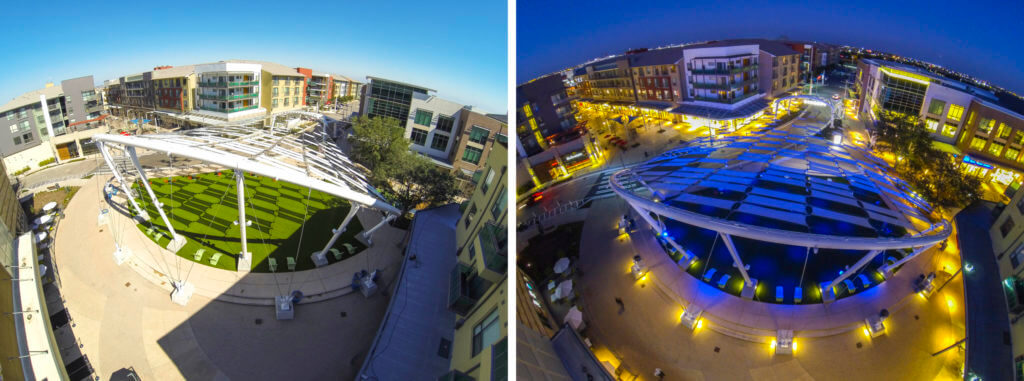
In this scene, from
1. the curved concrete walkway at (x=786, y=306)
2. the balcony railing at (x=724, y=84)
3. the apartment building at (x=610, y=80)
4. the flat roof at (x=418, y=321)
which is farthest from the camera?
the flat roof at (x=418, y=321)

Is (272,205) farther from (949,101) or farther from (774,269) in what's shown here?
(949,101)

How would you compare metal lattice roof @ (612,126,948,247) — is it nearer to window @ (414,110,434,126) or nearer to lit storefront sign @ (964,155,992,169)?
lit storefront sign @ (964,155,992,169)

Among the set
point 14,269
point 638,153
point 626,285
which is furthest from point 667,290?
point 14,269

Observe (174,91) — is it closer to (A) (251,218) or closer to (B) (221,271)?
(A) (251,218)

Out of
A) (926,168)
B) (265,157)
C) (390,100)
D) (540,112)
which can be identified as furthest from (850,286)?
(390,100)

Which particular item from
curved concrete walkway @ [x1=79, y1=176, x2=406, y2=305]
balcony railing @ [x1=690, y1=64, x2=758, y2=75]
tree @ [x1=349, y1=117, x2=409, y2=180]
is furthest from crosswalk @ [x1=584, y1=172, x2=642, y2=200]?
tree @ [x1=349, y1=117, x2=409, y2=180]

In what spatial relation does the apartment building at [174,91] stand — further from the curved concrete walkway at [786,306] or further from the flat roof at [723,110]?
the curved concrete walkway at [786,306]

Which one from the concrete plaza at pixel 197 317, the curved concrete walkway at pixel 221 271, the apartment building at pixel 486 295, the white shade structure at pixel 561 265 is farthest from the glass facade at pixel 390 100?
the white shade structure at pixel 561 265

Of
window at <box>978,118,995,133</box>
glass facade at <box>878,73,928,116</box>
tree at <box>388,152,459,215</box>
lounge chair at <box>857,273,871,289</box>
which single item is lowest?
tree at <box>388,152,459,215</box>
